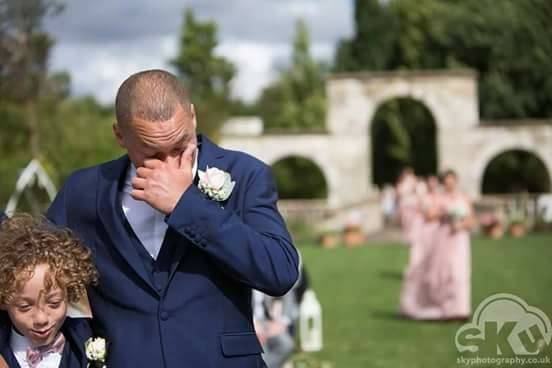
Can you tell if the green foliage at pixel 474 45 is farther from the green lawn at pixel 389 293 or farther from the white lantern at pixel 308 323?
the white lantern at pixel 308 323

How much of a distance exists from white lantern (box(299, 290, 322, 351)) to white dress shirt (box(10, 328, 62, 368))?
24.5 ft

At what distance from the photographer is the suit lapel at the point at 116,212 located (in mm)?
2916

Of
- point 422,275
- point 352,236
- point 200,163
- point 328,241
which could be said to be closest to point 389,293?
point 422,275

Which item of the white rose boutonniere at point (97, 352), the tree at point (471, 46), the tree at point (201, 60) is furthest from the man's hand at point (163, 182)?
the tree at point (201, 60)

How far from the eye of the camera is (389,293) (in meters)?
17.2

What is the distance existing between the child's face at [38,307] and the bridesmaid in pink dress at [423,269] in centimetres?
1120

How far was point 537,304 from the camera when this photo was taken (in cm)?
1382

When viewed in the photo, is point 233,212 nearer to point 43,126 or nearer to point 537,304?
point 537,304

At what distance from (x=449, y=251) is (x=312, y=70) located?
47.9 meters

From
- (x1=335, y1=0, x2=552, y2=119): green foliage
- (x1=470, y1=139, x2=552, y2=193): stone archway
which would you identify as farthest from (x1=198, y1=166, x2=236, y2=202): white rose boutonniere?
(x1=470, y1=139, x2=552, y2=193): stone archway

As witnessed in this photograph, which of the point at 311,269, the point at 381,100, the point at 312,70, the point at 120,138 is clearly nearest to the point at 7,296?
the point at 120,138

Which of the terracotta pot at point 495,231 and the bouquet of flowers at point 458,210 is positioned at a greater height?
the bouquet of flowers at point 458,210

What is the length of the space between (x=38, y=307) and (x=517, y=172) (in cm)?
4823

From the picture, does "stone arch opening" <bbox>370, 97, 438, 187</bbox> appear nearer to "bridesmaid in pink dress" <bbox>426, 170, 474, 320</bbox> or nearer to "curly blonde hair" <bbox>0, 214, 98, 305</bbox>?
"bridesmaid in pink dress" <bbox>426, 170, 474, 320</bbox>
